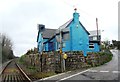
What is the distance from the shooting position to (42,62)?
93.4 feet

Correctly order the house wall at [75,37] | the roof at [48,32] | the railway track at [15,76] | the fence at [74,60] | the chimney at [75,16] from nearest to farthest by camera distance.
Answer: the railway track at [15,76], the fence at [74,60], the chimney at [75,16], the house wall at [75,37], the roof at [48,32]

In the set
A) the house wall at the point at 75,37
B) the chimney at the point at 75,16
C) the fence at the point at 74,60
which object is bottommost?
the fence at the point at 74,60

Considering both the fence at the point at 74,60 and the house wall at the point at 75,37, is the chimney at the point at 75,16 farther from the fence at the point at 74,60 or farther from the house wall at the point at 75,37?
the fence at the point at 74,60

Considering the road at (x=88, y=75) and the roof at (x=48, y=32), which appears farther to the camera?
the roof at (x=48, y=32)

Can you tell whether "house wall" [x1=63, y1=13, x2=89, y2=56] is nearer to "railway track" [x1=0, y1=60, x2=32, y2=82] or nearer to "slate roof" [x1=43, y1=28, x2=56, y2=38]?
"railway track" [x1=0, y1=60, x2=32, y2=82]

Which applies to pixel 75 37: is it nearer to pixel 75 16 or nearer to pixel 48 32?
pixel 75 16

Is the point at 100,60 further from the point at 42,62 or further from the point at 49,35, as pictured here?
the point at 49,35

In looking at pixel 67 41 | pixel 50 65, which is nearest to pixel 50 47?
pixel 67 41

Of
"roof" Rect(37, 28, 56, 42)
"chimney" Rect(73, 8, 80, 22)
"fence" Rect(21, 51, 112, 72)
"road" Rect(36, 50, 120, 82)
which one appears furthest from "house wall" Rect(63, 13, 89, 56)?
"road" Rect(36, 50, 120, 82)

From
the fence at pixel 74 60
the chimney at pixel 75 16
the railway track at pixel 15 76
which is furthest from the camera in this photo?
the chimney at pixel 75 16

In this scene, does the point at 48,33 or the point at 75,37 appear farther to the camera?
the point at 48,33

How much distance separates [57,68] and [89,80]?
8.60 m

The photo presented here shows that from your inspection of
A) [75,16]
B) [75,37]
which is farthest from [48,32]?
[75,16]

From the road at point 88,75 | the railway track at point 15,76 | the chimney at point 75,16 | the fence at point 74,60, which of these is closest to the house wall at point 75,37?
the chimney at point 75,16
